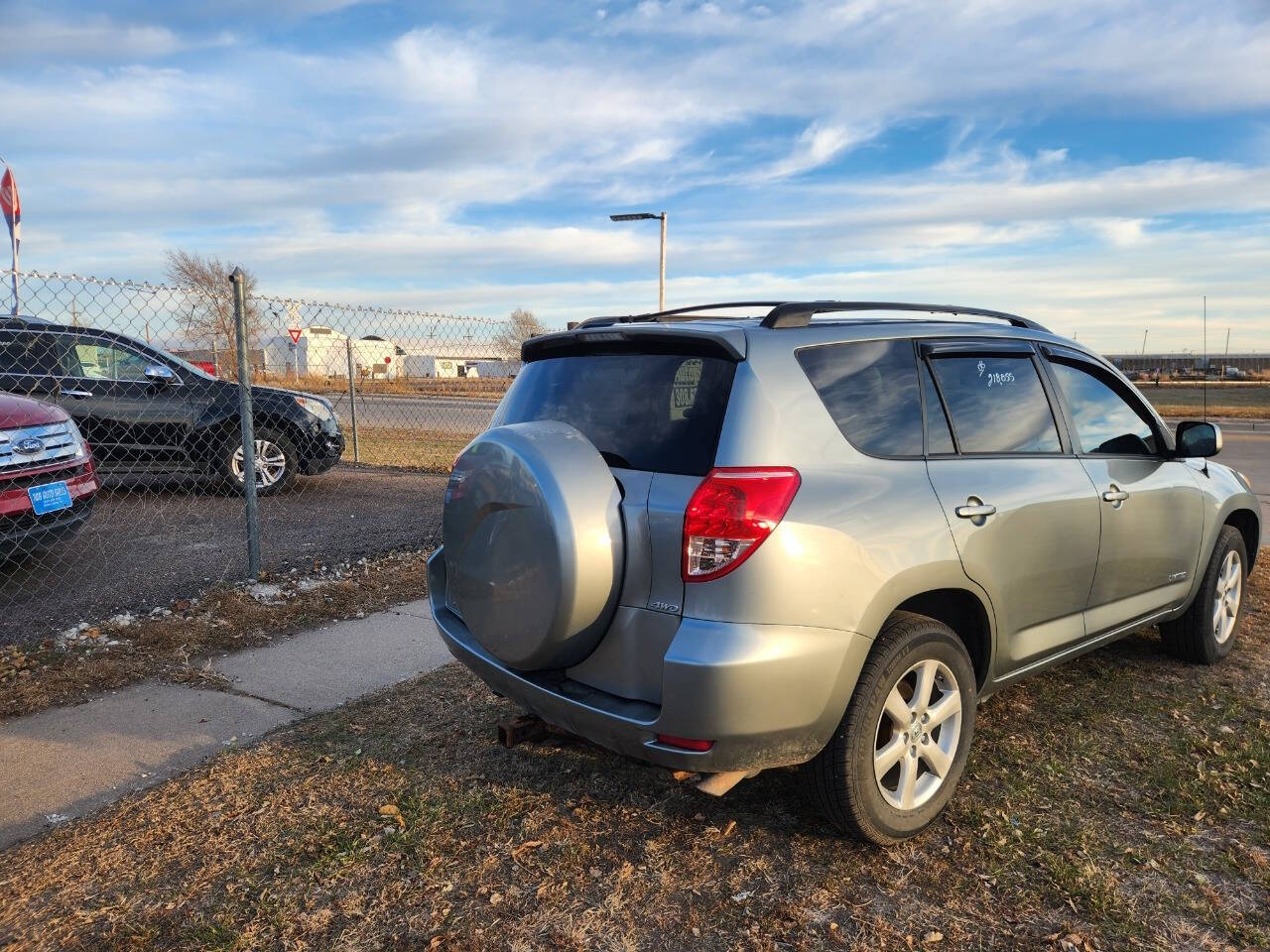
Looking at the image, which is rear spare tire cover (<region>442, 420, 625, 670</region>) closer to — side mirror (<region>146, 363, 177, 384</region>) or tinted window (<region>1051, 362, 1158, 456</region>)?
tinted window (<region>1051, 362, 1158, 456</region>)

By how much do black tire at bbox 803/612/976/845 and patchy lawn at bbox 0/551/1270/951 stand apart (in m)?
0.13

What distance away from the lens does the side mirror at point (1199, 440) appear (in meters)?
4.28

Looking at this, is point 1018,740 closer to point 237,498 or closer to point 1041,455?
point 1041,455

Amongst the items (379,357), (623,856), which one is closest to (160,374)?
(379,357)

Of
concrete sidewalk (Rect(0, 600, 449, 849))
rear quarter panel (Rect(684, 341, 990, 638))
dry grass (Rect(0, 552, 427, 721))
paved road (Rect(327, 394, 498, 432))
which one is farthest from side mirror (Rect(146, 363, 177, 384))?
paved road (Rect(327, 394, 498, 432))

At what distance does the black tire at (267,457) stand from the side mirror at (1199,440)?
26.6 ft

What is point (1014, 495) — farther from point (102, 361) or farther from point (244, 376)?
point (102, 361)

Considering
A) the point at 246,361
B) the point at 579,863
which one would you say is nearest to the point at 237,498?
the point at 246,361

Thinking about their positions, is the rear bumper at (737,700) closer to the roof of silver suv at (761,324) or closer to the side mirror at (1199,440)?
the roof of silver suv at (761,324)

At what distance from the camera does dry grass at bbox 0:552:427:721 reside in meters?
4.38

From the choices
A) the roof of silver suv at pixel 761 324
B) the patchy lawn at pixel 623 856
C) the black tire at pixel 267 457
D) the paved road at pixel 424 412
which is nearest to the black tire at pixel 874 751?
the patchy lawn at pixel 623 856

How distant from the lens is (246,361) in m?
5.75

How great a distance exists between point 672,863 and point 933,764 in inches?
37.5

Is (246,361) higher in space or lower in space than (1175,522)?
higher
